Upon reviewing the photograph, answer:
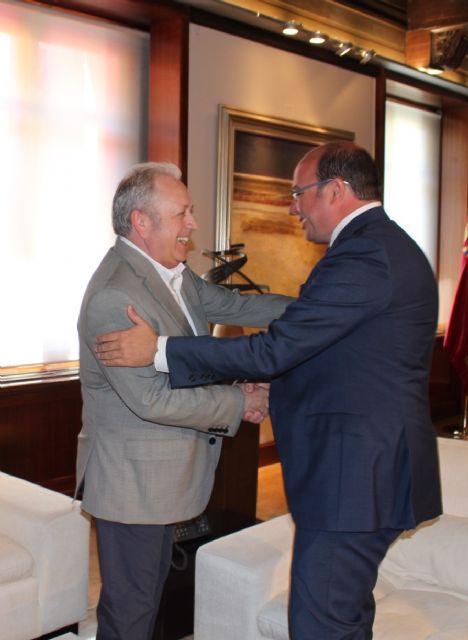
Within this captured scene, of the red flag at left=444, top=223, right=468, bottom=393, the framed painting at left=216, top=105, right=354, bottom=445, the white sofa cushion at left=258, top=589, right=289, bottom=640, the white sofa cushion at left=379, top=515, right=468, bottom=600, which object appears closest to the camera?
the white sofa cushion at left=258, top=589, right=289, bottom=640

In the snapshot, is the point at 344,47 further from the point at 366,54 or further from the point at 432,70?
the point at 432,70

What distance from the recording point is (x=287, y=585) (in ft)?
8.26

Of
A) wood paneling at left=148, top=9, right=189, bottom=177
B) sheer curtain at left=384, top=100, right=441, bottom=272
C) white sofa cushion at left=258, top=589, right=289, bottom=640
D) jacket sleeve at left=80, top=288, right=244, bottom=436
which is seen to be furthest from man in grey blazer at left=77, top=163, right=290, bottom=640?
sheer curtain at left=384, top=100, right=441, bottom=272

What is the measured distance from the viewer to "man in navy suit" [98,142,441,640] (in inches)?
72.7

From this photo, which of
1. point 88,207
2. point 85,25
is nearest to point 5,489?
point 88,207

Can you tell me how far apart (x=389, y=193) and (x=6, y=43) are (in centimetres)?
442

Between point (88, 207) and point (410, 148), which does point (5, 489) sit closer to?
point (88, 207)

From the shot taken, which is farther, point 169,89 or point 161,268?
point 169,89

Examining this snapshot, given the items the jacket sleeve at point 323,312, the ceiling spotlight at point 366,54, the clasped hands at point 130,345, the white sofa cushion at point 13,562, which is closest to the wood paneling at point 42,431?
the white sofa cushion at point 13,562

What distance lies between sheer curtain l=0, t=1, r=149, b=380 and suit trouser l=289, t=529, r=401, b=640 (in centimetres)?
306

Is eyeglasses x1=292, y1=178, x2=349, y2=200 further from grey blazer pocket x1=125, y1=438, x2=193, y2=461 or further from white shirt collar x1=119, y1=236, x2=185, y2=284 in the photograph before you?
grey blazer pocket x1=125, y1=438, x2=193, y2=461

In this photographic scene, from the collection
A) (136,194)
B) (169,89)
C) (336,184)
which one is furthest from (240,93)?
(336,184)

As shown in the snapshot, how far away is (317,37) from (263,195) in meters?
1.13

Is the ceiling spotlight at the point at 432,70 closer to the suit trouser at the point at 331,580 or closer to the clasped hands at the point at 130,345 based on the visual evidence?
the clasped hands at the point at 130,345
